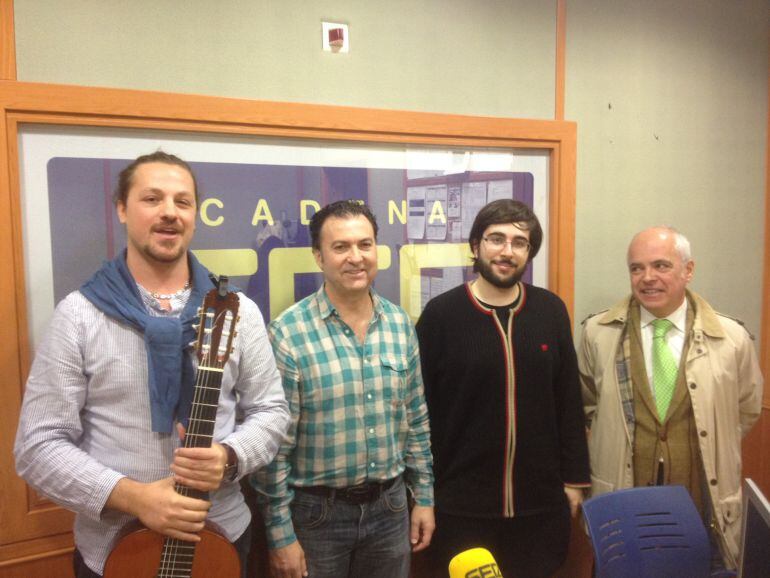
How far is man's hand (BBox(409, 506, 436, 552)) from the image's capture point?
1.90 metres

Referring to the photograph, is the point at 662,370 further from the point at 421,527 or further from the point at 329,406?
the point at 329,406

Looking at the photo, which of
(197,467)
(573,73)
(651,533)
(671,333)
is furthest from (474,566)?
(573,73)

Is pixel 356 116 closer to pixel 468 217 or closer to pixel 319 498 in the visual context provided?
pixel 468 217

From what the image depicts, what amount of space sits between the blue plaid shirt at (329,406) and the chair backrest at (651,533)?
669mm

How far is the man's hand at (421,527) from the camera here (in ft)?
6.25

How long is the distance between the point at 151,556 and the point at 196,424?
305 mm

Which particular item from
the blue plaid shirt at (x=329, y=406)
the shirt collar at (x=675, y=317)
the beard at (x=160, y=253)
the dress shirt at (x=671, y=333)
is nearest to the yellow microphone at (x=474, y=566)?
the blue plaid shirt at (x=329, y=406)

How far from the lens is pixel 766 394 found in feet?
9.78

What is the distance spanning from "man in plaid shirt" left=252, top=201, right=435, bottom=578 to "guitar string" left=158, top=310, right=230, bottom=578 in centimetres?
35

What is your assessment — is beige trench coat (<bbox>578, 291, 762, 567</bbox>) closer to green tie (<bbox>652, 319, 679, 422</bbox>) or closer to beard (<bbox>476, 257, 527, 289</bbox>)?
green tie (<bbox>652, 319, 679, 422</bbox>)

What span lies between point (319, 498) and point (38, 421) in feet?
2.56

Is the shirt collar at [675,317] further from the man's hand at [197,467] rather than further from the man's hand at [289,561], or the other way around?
the man's hand at [197,467]

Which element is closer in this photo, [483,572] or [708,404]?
[483,572]

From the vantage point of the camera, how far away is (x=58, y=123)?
1.71 metres
